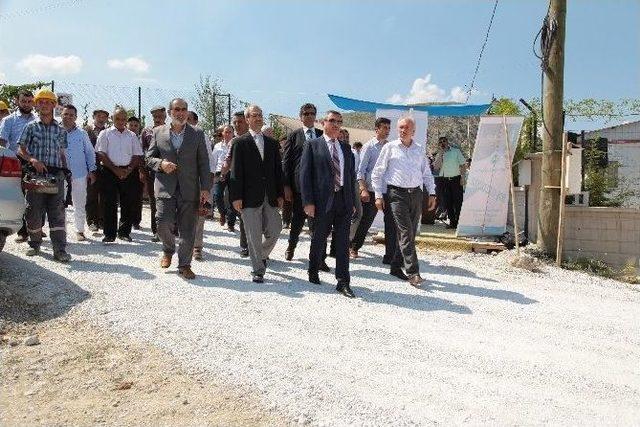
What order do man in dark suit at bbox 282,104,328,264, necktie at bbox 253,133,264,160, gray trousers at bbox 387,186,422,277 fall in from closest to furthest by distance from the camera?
necktie at bbox 253,133,264,160
gray trousers at bbox 387,186,422,277
man in dark suit at bbox 282,104,328,264

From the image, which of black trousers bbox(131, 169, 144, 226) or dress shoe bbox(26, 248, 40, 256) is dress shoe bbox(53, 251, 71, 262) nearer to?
dress shoe bbox(26, 248, 40, 256)

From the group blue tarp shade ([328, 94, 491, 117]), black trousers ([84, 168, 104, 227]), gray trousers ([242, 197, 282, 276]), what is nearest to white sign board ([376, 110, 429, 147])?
blue tarp shade ([328, 94, 491, 117])

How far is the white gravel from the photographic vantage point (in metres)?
3.43

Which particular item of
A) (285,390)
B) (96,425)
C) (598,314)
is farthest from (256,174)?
(598,314)

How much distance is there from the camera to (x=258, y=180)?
5953mm

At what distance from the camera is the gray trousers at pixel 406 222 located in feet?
20.4

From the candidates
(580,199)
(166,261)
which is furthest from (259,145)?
(580,199)

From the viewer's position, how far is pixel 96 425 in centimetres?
306

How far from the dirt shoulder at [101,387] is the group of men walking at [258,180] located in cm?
188

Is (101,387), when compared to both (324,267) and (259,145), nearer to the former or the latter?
(259,145)

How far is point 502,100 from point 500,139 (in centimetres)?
1093

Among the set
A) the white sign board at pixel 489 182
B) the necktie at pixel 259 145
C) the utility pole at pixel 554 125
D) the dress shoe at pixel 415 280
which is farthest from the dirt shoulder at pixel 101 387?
the utility pole at pixel 554 125

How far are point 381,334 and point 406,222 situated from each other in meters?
1.93

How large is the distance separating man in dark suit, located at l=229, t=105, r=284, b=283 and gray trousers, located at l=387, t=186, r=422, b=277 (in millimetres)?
1344
